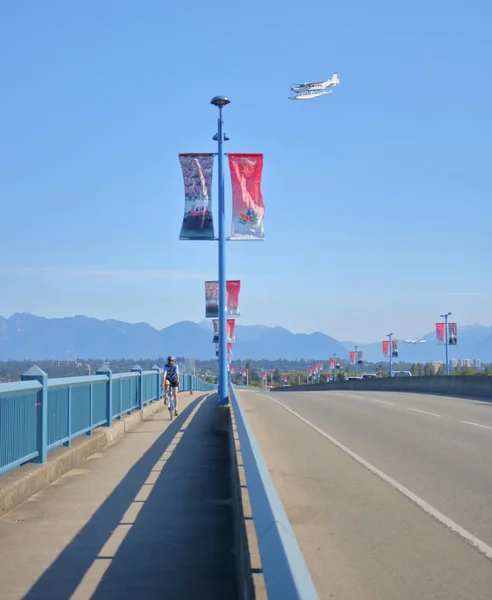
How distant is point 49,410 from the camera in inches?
446

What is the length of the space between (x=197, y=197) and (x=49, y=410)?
11.9 m

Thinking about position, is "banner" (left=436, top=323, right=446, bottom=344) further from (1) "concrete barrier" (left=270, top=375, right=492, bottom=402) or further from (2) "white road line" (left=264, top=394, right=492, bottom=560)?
(2) "white road line" (left=264, top=394, right=492, bottom=560)

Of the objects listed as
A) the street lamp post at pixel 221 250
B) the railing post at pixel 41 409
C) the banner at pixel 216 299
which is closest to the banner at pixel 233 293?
the banner at pixel 216 299

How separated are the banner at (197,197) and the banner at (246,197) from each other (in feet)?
2.35

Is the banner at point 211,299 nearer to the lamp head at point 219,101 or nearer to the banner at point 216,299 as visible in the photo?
the banner at point 216,299

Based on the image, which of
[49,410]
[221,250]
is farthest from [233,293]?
[49,410]

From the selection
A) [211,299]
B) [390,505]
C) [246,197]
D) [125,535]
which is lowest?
[125,535]

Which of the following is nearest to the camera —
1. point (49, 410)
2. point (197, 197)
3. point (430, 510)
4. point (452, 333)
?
point (430, 510)

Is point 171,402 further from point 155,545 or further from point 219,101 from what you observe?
point 155,545

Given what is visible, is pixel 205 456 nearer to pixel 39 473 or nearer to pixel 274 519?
pixel 39 473

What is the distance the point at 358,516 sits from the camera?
862 cm

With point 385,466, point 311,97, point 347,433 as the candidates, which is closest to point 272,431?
point 347,433

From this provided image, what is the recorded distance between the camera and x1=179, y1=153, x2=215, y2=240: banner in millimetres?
22156

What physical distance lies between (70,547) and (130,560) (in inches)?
33.3
